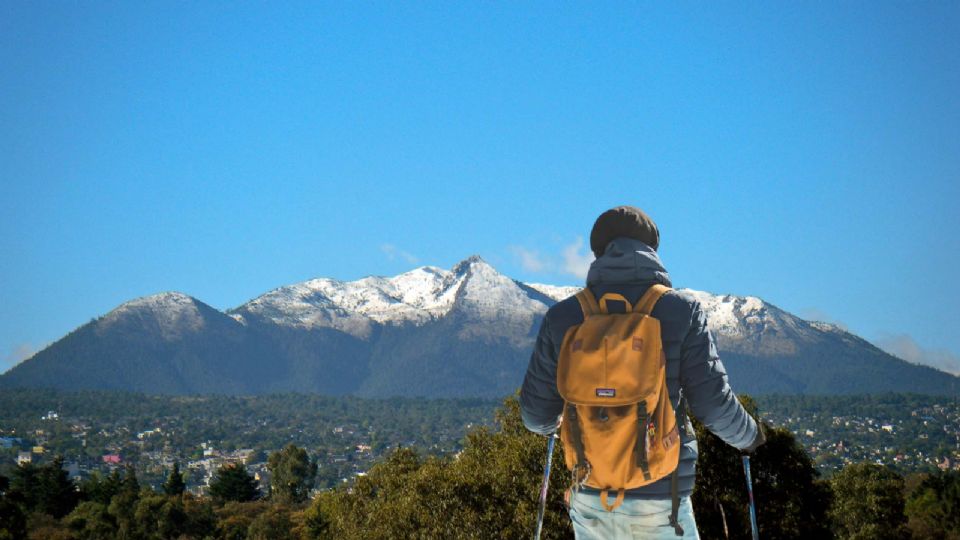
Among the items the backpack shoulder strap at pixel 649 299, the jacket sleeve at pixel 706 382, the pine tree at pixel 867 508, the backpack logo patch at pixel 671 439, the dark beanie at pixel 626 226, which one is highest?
the dark beanie at pixel 626 226

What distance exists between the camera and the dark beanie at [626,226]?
18.9 ft

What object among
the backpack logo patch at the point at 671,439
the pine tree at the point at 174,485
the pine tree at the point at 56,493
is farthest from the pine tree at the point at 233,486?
the backpack logo patch at the point at 671,439

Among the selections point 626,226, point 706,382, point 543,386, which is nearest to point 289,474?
point 543,386

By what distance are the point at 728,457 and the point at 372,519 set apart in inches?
591

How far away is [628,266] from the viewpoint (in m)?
5.56

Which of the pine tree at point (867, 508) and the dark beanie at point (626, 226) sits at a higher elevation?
the dark beanie at point (626, 226)

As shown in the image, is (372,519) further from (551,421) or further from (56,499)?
(56,499)

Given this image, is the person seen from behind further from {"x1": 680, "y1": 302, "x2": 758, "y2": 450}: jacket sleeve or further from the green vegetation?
Answer: the green vegetation

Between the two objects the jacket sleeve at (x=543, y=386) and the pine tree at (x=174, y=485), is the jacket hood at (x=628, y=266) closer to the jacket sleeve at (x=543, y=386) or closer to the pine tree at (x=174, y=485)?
the jacket sleeve at (x=543, y=386)

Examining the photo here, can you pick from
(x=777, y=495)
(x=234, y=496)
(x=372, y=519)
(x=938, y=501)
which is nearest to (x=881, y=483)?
(x=938, y=501)

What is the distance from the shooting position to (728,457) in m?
29.5

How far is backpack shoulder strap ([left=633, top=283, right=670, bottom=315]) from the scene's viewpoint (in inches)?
215

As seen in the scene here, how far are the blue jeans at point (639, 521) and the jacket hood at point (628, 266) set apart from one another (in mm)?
1263

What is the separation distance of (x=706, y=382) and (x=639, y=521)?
34.4 inches
